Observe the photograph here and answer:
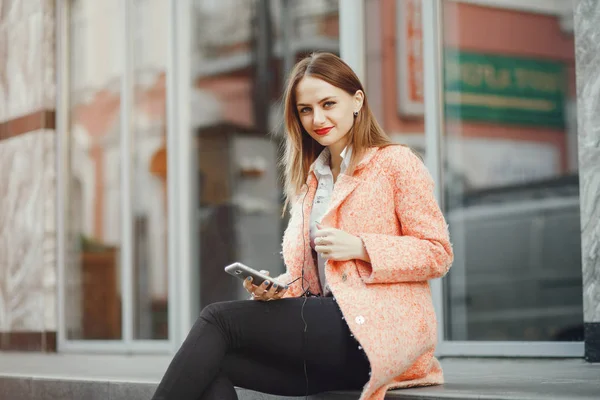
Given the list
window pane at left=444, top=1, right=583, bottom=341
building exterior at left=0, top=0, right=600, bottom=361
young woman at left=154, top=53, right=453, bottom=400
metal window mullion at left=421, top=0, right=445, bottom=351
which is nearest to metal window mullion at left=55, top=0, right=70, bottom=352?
building exterior at left=0, top=0, right=600, bottom=361

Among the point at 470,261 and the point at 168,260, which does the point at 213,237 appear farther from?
the point at 470,261

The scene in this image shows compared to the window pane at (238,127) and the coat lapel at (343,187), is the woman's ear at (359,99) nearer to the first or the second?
the coat lapel at (343,187)

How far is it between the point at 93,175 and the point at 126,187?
0.56 m

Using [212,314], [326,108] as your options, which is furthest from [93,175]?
[212,314]

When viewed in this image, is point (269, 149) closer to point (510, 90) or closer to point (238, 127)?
point (238, 127)

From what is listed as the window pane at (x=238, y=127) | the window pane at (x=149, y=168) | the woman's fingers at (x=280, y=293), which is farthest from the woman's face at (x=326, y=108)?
the window pane at (x=149, y=168)

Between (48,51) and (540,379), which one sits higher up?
(48,51)

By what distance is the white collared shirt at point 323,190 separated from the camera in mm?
3441

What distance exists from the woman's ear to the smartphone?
73 centimetres

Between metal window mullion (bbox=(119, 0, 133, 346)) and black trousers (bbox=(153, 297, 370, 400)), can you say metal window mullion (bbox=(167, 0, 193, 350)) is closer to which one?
metal window mullion (bbox=(119, 0, 133, 346))

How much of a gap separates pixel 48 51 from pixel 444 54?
13.3 ft

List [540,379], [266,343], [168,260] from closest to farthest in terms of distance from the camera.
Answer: [266,343] < [540,379] < [168,260]

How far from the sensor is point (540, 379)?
3910 mm

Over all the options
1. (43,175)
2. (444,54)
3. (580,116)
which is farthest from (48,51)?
(580,116)
